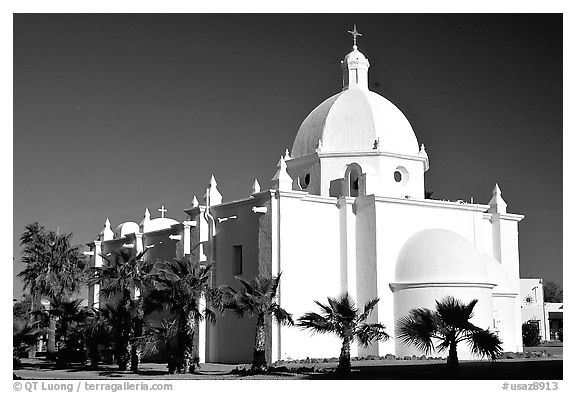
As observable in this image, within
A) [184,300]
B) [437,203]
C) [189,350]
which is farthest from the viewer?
[437,203]

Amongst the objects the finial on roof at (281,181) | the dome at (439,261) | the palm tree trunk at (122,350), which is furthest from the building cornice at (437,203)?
the palm tree trunk at (122,350)

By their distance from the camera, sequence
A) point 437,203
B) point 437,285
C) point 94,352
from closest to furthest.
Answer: point 94,352, point 437,285, point 437,203

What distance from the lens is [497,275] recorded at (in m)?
40.6

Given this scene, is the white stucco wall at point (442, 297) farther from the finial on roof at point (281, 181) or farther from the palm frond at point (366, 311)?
the finial on roof at point (281, 181)

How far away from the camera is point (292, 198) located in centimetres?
3700

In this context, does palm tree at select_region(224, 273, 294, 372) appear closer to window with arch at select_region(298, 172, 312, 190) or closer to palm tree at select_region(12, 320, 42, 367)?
palm tree at select_region(12, 320, 42, 367)

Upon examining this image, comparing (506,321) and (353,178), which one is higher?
(353,178)

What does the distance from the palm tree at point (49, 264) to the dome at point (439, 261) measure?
18.1 metres

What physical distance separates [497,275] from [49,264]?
24003mm

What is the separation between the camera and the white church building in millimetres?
36781

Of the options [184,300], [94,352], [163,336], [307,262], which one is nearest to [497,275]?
[307,262]

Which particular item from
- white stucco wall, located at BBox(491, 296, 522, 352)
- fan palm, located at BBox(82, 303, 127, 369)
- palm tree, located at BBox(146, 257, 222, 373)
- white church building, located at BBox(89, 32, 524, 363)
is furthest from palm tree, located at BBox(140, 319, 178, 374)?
white stucco wall, located at BBox(491, 296, 522, 352)

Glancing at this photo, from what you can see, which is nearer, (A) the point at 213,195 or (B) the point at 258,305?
(B) the point at 258,305

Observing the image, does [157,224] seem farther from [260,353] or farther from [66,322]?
[260,353]
